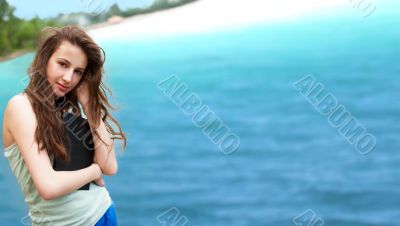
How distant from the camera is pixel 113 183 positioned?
15.8 feet

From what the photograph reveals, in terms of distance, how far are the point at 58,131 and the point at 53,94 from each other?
0.09m

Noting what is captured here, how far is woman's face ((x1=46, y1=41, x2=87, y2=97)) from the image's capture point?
155 centimetres

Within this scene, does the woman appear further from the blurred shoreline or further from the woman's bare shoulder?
the blurred shoreline

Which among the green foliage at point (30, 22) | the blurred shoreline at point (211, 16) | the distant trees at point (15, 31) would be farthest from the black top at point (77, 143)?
the blurred shoreline at point (211, 16)

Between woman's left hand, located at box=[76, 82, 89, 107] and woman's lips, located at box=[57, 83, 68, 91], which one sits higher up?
woman's left hand, located at box=[76, 82, 89, 107]

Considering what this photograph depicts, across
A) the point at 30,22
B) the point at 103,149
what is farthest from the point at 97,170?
the point at 30,22

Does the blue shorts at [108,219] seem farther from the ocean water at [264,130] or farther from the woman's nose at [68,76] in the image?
the ocean water at [264,130]

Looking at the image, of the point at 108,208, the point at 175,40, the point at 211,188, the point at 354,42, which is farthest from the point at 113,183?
the point at 108,208

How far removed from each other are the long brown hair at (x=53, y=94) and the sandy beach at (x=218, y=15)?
297 cm

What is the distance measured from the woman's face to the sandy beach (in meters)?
3.01

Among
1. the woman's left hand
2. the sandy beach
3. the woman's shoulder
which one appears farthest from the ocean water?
the woman's shoulder

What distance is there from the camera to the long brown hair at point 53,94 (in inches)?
59.1

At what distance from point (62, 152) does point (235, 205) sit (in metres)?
3.42

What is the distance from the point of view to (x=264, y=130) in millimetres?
4762
